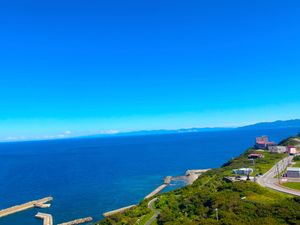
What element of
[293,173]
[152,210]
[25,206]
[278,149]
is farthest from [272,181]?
[25,206]

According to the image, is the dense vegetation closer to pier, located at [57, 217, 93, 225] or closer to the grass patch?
the grass patch

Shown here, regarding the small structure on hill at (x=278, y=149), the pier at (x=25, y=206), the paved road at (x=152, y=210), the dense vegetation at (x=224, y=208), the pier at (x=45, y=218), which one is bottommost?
the pier at (x=45, y=218)

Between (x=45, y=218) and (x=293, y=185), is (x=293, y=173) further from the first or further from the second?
(x=45, y=218)

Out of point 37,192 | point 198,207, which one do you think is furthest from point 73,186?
point 198,207

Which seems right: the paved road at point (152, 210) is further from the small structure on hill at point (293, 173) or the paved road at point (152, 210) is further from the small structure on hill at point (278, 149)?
the small structure on hill at point (278, 149)

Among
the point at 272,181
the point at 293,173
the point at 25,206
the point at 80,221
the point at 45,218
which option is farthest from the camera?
the point at 25,206

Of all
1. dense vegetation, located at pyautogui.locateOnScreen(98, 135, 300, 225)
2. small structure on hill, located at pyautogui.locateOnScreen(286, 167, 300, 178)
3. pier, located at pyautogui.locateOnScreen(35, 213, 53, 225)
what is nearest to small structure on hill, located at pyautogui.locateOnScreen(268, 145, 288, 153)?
small structure on hill, located at pyautogui.locateOnScreen(286, 167, 300, 178)

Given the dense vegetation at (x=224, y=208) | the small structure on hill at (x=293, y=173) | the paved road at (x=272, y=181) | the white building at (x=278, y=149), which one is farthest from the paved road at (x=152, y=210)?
the white building at (x=278, y=149)

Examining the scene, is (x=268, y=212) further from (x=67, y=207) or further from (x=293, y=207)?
(x=67, y=207)
